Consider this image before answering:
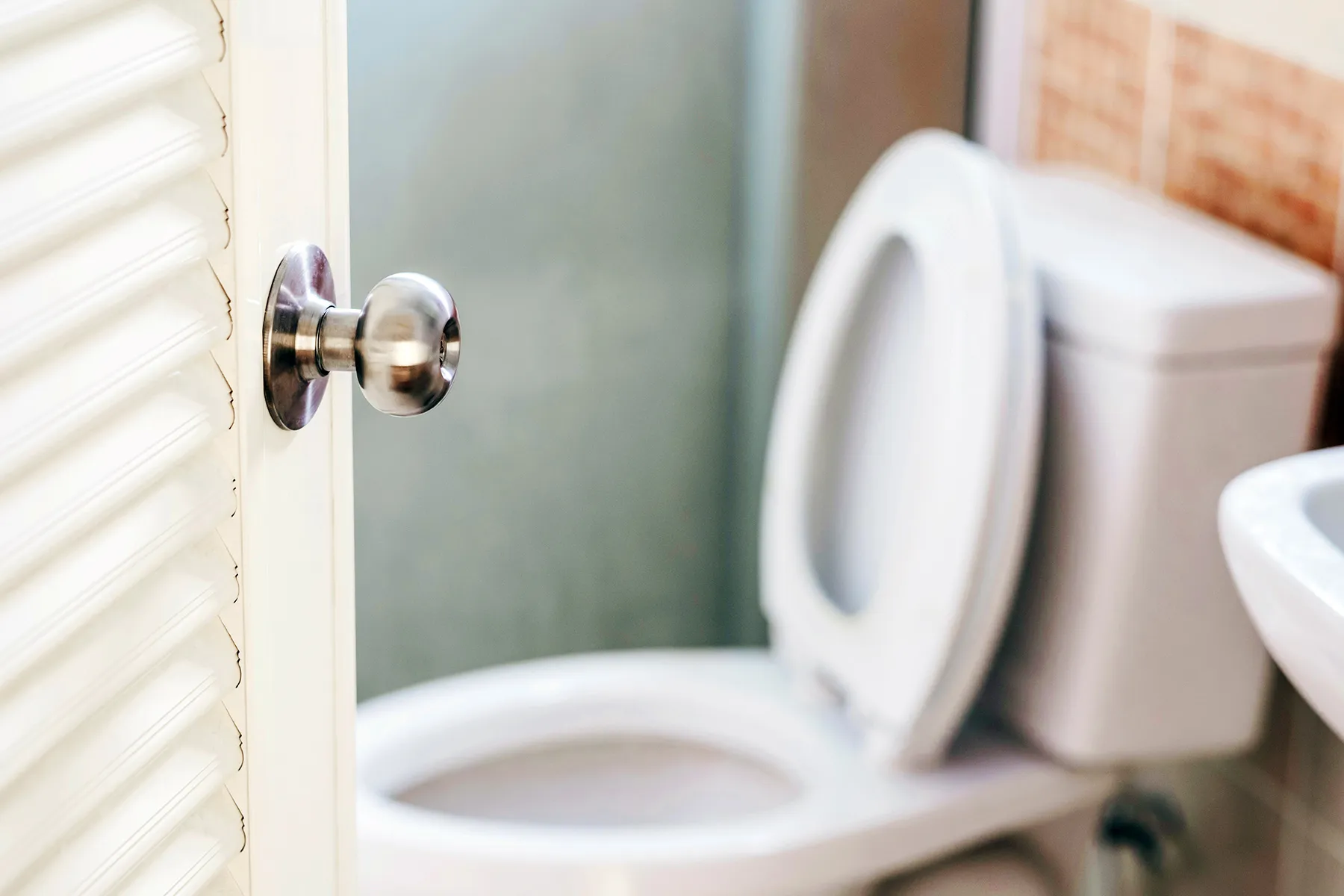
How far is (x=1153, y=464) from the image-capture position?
107 cm

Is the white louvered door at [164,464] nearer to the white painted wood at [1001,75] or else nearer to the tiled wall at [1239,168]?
the tiled wall at [1239,168]

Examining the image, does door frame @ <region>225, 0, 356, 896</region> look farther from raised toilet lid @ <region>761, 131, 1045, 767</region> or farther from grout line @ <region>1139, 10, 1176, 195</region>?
grout line @ <region>1139, 10, 1176, 195</region>

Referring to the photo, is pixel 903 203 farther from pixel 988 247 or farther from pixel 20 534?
pixel 20 534

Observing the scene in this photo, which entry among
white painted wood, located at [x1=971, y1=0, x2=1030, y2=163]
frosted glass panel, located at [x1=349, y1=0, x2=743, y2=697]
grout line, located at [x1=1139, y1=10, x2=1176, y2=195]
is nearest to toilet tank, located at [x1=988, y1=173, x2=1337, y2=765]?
grout line, located at [x1=1139, y1=10, x2=1176, y2=195]

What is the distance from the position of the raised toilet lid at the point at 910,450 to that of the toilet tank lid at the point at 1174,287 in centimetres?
4

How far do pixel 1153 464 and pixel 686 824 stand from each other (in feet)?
1.71

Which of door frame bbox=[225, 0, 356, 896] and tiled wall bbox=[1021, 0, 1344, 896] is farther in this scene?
tiled wall bbox=[1021, 0, 1344, 896]

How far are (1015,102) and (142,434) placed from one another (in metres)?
1.30

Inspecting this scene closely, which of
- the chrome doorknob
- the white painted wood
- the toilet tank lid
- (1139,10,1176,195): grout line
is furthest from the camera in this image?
the white painted wood

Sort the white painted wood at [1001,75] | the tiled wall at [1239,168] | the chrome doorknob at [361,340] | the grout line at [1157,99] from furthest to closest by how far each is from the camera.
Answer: the white painted wood at [1001,75], the grout line at [1157,99], the tiled wall at [1239,168], the chrome doorknob at [361,340]

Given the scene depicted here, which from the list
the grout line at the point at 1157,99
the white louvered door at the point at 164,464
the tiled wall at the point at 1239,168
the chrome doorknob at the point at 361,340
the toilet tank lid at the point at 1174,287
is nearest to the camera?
the white louvered door at the point at 164,464

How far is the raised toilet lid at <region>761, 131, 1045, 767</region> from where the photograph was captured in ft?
3.62

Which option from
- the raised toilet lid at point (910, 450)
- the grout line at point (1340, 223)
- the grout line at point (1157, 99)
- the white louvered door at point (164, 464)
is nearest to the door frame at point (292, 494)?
the white louvered door at point (164, 464)

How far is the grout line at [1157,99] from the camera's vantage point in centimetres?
133
